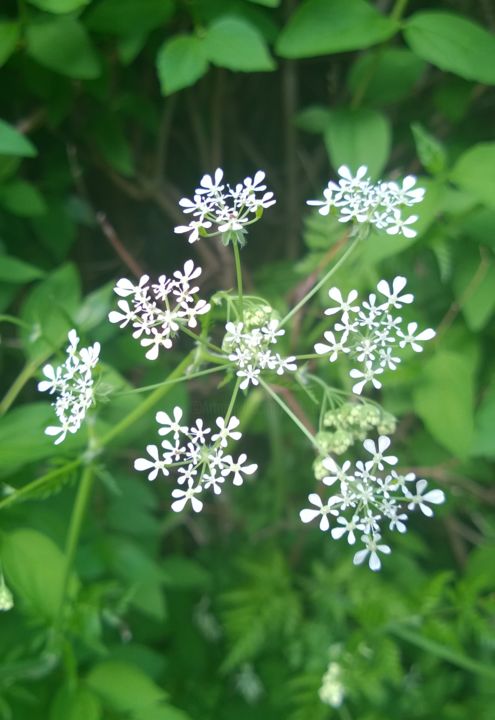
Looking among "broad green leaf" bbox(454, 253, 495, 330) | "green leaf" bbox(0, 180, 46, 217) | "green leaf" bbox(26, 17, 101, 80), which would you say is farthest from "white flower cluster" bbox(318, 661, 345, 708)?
Result: "green leaf" bbox(26, 17, 101, 80)

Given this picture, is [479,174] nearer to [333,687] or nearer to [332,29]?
[332,29]

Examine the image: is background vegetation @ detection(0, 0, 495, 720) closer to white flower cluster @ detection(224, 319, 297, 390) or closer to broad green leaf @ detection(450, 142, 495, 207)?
broad green leaf @ detection(450, 142, 495, 207)

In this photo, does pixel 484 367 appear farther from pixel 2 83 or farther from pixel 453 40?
pixel 2 83

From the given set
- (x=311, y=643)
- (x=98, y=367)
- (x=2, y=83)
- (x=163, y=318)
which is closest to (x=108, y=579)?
(x=311, y=643)

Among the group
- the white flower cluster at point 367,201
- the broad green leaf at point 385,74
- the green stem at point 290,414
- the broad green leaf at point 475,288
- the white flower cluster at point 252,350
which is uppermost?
the white flower cluster at point 367,201

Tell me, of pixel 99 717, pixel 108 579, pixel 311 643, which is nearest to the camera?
pixel 99 717

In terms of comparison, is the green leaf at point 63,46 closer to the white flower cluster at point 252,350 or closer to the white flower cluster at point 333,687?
the white flower cluster at point 252,350

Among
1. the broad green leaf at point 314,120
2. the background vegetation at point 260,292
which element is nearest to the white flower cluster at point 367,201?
the background vegetation at point 260,292
